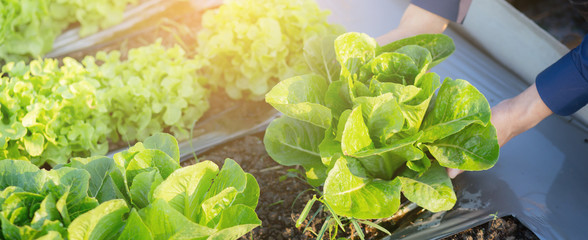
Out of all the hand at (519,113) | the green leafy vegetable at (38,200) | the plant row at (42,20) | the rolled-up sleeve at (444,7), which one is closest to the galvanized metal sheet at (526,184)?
the hand at (519,113)

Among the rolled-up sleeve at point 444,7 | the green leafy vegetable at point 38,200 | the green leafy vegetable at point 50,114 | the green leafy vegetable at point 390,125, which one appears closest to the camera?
the green leafy vegetable at point 38,200

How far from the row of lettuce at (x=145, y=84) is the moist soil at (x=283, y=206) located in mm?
335

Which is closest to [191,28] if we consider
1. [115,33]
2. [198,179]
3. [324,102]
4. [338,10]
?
[115,33]

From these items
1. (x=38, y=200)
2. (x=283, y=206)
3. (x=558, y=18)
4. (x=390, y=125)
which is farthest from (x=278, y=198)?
(x=558, y=18)

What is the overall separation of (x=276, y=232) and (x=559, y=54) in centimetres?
167

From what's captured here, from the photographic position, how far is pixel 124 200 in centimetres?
104

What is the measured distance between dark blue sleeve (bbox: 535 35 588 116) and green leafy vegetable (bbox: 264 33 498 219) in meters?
0.40

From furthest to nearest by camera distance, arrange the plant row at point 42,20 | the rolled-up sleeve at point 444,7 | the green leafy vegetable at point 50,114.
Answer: the plant row at point 42,20, the rolled-up sleeve at point 444,7, the green leafy vegetable at point 50,114

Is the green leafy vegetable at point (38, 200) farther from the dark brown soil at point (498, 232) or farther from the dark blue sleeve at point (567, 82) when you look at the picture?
the dark blue sleeve at point (567, 82)

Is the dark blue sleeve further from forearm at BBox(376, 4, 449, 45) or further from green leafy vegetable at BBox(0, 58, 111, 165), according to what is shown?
green leafy vegetable at BBox(0, 58, 111, 165)

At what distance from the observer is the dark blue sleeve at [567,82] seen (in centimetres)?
150

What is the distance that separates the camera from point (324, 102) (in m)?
1.58

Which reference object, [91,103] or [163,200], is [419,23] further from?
[91,103]

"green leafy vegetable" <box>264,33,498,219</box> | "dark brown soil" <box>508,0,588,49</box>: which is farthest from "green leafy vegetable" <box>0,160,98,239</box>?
"dark brown soil" <box>508,0,588,49</box>
